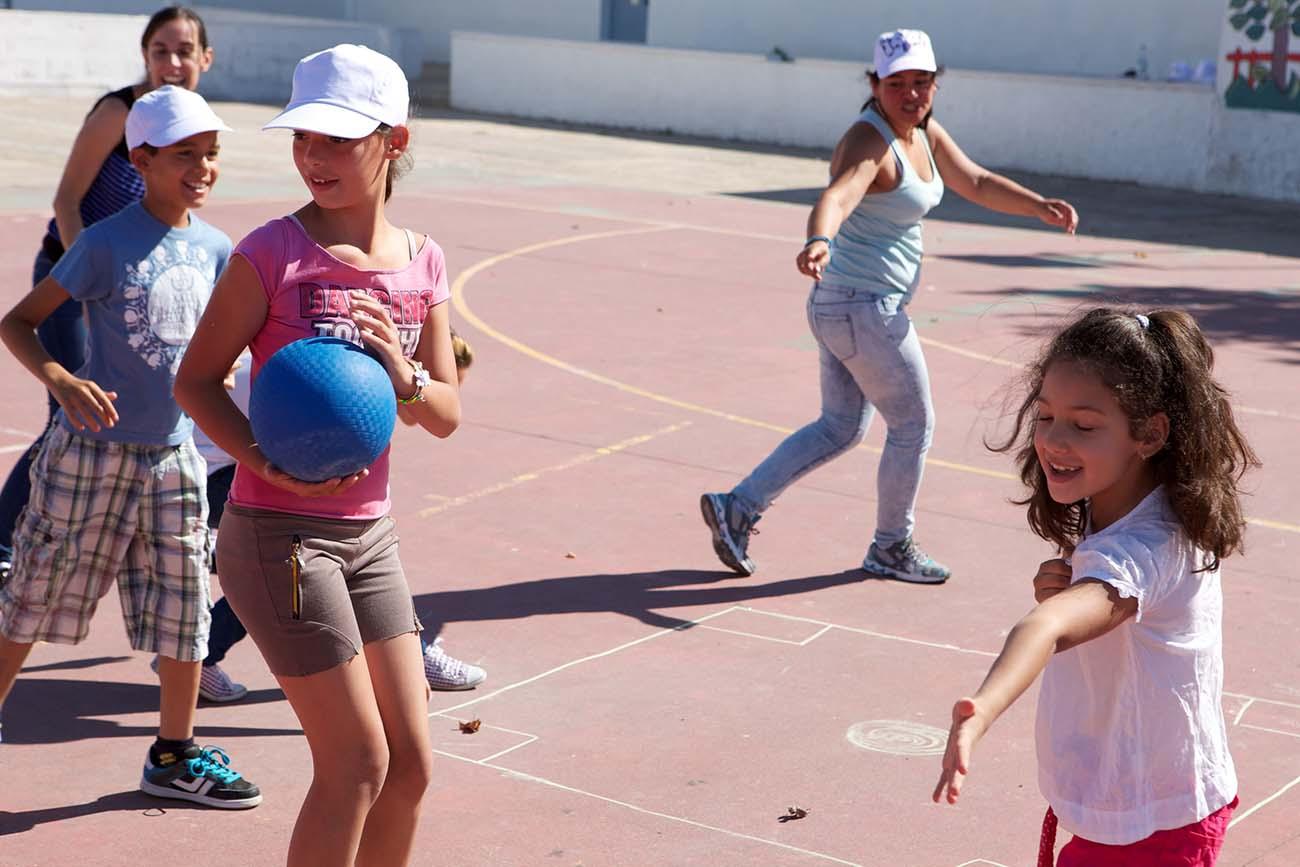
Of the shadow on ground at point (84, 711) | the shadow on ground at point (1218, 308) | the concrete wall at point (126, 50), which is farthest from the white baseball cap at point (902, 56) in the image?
the concrete wall at point (126, 50)

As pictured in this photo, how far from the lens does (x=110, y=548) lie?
14.6 ft

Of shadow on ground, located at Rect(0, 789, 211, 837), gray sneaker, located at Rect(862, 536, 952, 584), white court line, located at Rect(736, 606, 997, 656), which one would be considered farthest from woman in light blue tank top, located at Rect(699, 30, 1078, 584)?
shadow on ground, located at Rect(0, 789, 211, 837)

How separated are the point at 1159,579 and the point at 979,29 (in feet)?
96.9

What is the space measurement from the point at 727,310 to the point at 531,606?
657cm

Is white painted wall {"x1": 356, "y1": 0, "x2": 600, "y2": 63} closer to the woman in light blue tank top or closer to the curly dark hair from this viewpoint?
the woman in light blue tank top

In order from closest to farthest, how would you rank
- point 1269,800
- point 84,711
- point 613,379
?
point 1269,800, point 84,711, point 613,379

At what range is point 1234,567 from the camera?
693 centimetres

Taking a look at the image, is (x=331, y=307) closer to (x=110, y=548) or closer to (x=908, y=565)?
(x=110, y=548)

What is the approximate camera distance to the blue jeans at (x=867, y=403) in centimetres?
640

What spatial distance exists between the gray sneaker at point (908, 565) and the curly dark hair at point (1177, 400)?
12.1 feet

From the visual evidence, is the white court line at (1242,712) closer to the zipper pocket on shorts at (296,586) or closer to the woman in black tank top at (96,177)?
the zipper pocket on shorts at (296,586)

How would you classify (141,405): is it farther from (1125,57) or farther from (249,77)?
(249,77)

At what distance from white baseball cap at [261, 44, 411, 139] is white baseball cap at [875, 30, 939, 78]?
10.7 ft

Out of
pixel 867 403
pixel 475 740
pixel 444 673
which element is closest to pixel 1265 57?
pixel 867 403
